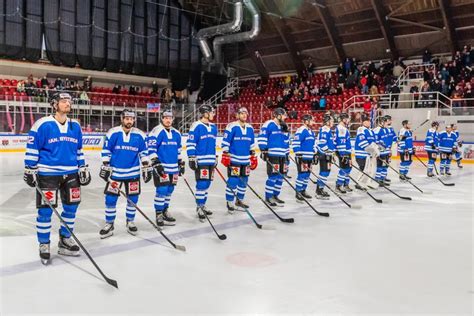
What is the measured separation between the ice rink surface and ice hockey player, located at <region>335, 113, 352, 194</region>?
1820 mm

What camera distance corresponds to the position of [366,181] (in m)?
9.64

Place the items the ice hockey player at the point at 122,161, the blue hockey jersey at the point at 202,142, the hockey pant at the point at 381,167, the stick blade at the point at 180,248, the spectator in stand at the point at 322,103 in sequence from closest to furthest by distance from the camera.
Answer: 1. the stick blade at the point at 180,248
2. the ice hockey player at the point at 122,161
3. the blue hockey jersey at the point at 202,142
4. the hockey pant at the point at 381,167
5. the spectator in stand at the point at 322,103

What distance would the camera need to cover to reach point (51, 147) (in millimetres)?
3949

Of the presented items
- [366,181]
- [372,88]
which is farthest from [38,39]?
[366,181]

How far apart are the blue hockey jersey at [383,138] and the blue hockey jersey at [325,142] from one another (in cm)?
166

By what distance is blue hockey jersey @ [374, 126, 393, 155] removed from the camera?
929cm

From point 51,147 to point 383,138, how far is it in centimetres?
727

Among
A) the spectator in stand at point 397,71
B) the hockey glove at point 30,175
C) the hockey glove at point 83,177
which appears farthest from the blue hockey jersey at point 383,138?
the spectator in stand at point 397,71

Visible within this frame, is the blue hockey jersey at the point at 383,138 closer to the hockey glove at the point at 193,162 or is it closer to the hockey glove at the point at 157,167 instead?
the hockey glove at the point at 193,162

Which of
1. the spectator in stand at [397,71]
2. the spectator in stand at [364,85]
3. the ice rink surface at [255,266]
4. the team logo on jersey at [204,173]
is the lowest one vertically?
the ice rink surface at [255,266]

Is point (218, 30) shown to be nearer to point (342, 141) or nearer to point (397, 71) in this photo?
point (397, 71)

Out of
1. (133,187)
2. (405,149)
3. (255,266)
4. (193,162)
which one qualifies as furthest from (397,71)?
(255,266)

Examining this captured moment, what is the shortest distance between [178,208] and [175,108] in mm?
13086

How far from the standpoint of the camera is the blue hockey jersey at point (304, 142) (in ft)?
24.9
